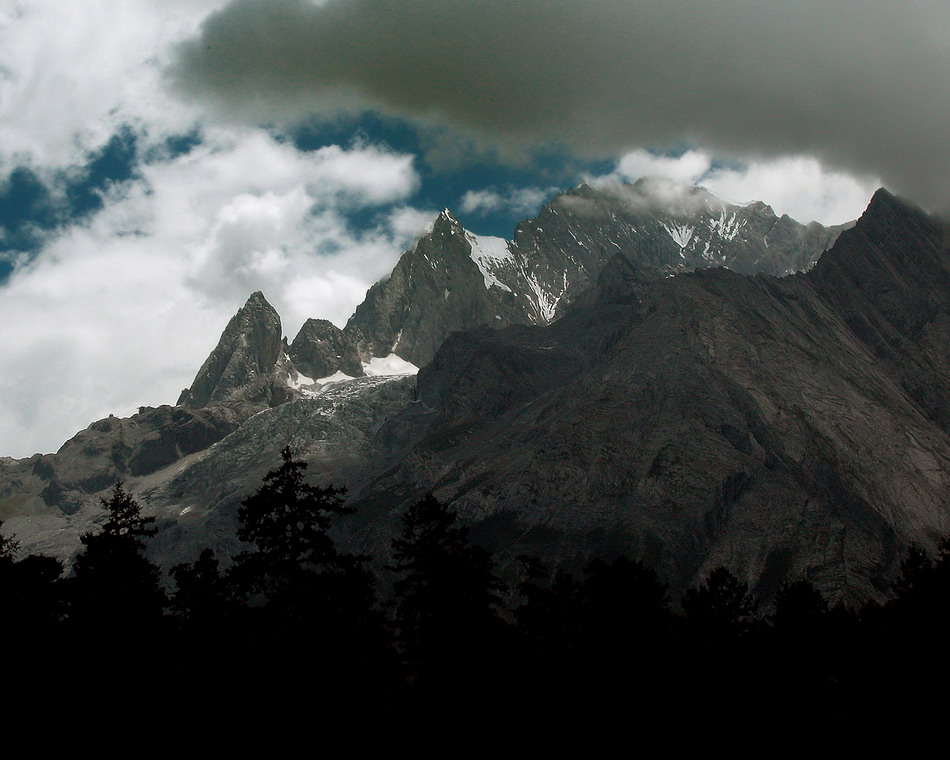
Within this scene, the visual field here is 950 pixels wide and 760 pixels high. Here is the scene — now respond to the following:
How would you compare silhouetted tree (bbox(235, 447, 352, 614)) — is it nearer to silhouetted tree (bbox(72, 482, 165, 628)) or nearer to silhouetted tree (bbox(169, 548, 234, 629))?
silhouetted tree (bbox(169, 548, 234, 629))

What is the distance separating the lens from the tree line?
4250cm

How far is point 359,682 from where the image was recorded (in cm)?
4191

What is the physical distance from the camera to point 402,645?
54906mm

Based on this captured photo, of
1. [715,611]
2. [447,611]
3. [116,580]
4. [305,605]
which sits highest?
[116,580]

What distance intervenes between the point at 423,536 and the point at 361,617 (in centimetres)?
567

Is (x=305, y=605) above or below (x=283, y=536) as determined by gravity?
below

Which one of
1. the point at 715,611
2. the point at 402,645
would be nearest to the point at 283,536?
the point at 402,645

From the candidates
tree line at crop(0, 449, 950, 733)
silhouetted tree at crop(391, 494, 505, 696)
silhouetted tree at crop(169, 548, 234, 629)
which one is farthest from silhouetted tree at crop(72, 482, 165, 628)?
silhouetted tree at crop(391, 494, 505, 696)

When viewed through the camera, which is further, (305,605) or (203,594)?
(203,594)

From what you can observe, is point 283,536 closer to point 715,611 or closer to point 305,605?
point 305,605

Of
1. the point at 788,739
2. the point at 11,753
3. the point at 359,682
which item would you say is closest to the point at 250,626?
the point at 359,682

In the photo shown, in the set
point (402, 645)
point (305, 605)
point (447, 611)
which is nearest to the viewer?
point (305, 605)

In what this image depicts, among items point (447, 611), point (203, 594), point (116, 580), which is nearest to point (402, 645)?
point (447, 611)

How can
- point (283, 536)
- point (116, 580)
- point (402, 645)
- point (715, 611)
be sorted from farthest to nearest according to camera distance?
point (715, 611), point (402, 645), point (116, 580), point (283, 536)
